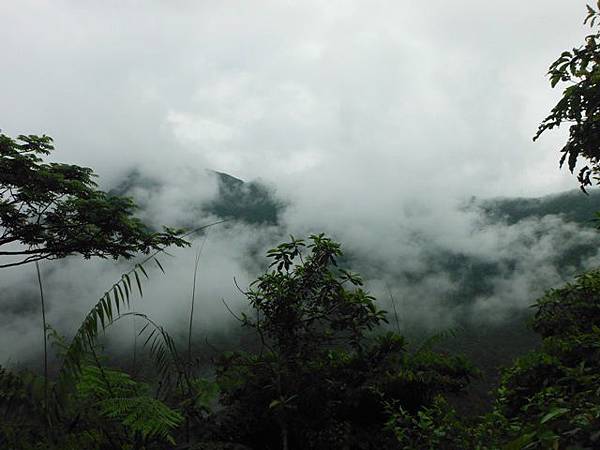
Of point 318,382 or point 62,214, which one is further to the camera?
point 62,214

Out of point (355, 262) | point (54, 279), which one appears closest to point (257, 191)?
point (355, 262)

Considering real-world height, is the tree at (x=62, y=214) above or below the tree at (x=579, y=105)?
above

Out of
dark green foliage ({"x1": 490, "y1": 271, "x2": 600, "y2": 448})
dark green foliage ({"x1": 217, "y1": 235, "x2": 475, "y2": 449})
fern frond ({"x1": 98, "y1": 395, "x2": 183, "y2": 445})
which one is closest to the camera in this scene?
dark green foliage ({"x1": 490, "y1": 271, "x2": 600, "y2": 448})

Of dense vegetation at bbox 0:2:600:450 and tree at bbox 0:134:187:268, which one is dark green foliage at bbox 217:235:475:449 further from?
tree at bbox 0:134:187:268

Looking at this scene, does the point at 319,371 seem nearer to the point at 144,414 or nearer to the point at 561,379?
the point at 144,414

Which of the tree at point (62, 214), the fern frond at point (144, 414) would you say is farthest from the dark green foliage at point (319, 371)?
the tree at point (62, 214)

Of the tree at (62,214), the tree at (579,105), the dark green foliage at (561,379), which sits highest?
the tree at (62,214)

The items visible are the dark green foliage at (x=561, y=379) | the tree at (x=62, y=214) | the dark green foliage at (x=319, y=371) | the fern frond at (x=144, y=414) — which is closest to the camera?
the dark green foliage at (x=561, y=379)

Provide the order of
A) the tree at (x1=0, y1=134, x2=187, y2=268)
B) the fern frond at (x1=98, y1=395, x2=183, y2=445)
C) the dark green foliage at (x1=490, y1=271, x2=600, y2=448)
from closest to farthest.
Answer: the dark green foliage at (x1=490, y1=271, x2=600, y2=448) → the fern frond at (x1=98, y1=395, x2=183, y2=445) → the tree at (x1=0, y1=134, x2=187, y2=268)

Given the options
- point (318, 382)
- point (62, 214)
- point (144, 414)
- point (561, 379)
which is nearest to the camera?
point (561, 379)

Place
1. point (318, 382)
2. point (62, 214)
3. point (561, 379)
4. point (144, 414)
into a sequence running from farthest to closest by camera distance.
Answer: point (62, 214) < point (318, 382) < point (144, 414) < point (561, 379)

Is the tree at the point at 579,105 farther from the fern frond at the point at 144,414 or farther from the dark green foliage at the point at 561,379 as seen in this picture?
the fern frond at the point at 144,414

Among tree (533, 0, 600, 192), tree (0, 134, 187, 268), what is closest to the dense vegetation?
tree (533, 0, 600, 192)

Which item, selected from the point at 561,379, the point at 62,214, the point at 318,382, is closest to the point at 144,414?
the point at 318,382
